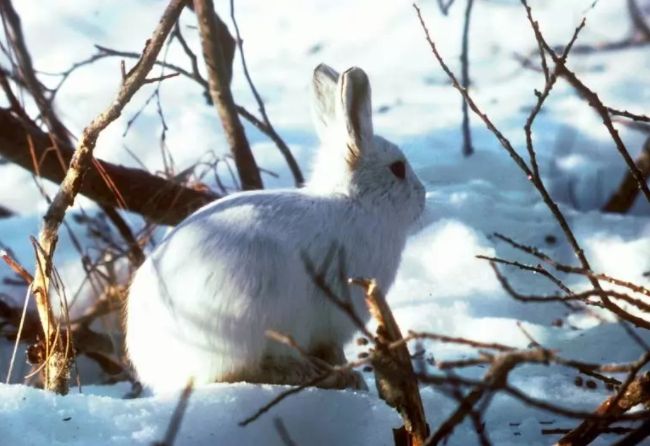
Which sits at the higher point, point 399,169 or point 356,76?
point 356,76

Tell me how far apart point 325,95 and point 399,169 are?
0.81 ft

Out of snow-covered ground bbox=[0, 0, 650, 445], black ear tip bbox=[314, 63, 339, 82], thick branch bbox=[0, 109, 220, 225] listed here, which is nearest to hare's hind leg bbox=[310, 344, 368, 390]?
snow-covered ground bbox=[0, 0, 650, 445]

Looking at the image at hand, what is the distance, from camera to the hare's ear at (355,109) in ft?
7.97

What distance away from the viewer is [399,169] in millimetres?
2609

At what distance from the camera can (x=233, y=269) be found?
2.13m

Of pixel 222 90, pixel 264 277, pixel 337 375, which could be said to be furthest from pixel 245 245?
pixel 222 90

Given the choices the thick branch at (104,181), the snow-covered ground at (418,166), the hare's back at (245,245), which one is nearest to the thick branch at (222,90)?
the thick branch at (104,181)

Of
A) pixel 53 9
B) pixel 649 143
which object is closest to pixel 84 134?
pixel 649 143

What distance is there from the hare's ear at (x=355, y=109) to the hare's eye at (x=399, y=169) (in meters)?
0.08

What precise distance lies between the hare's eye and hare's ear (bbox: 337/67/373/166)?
84mm

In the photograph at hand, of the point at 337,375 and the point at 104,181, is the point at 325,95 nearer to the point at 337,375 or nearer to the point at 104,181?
the point at 337,375

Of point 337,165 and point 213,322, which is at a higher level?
point 337,165

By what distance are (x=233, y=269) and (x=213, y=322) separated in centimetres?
11

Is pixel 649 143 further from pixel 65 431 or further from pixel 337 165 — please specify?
pixel 65 431
